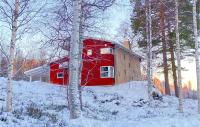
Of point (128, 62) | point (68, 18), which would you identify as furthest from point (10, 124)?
point (128, 62)

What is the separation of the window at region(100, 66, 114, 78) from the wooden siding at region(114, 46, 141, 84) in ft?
2.08

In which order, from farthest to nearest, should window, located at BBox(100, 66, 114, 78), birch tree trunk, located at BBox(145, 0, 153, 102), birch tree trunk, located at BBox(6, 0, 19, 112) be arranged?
window, located at BBox(100, 66, 114, 78), birch tree trunk, located at BBox(145, 0, 153, 102), birch tree trunk, located at BBox(6, 0, 19, 112)

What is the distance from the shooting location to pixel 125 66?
1790 inches

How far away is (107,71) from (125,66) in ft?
18.0

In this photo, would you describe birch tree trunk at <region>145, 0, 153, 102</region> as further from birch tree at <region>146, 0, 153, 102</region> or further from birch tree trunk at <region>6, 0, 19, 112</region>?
birch tree trunk at <region>6, 0, 19, 112</region>

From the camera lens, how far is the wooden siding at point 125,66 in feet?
137

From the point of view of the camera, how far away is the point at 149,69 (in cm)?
2759

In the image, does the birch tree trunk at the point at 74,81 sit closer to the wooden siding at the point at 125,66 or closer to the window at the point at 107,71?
the window at the point at 107,71

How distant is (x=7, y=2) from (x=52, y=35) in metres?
3.65

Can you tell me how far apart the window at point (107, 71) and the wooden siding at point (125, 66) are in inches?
24.9

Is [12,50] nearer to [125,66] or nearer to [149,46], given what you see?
[149,46]

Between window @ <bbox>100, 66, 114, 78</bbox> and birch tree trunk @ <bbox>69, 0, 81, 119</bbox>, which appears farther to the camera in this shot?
window @ <bbox>100, 66, 114, 78</bbox>

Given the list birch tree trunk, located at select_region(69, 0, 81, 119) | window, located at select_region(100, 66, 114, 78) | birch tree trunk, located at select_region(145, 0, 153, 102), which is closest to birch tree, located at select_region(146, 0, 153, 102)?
birch tree trunk, located at select_region(145, 0, 153, 102)

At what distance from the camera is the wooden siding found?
4172 centimetres
